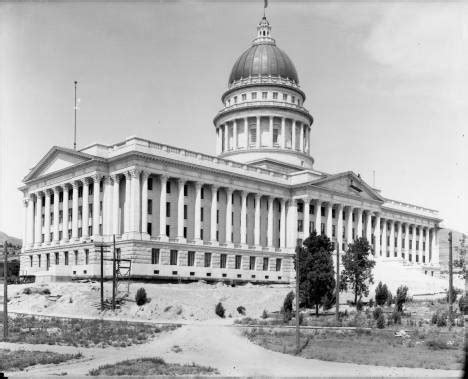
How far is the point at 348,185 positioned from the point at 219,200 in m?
26.8

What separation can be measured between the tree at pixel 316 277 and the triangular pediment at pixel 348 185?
1584 inches

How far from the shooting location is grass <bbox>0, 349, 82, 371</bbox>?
26.8m

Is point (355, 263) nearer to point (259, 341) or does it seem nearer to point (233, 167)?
point (259, 341)

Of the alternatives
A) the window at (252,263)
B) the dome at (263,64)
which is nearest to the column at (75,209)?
the window at (252,263)

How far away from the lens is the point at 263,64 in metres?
108

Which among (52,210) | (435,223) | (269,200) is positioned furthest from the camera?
(435,223)

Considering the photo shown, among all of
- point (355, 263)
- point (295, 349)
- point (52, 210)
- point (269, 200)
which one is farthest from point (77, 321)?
point (269, 200)

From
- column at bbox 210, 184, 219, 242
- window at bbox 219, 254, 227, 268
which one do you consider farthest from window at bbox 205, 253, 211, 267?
column at bbox 210, 184, 219, 242

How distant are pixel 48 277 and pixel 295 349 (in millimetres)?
48099

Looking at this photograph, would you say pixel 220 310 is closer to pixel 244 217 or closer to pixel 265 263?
pixel 244 217

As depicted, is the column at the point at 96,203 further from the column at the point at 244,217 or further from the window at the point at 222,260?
the column at the point at 244,217

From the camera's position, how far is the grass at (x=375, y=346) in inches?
1113

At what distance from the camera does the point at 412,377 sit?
2431 centimetres

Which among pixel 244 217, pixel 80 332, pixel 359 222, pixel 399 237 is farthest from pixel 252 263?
pixel 80 332
